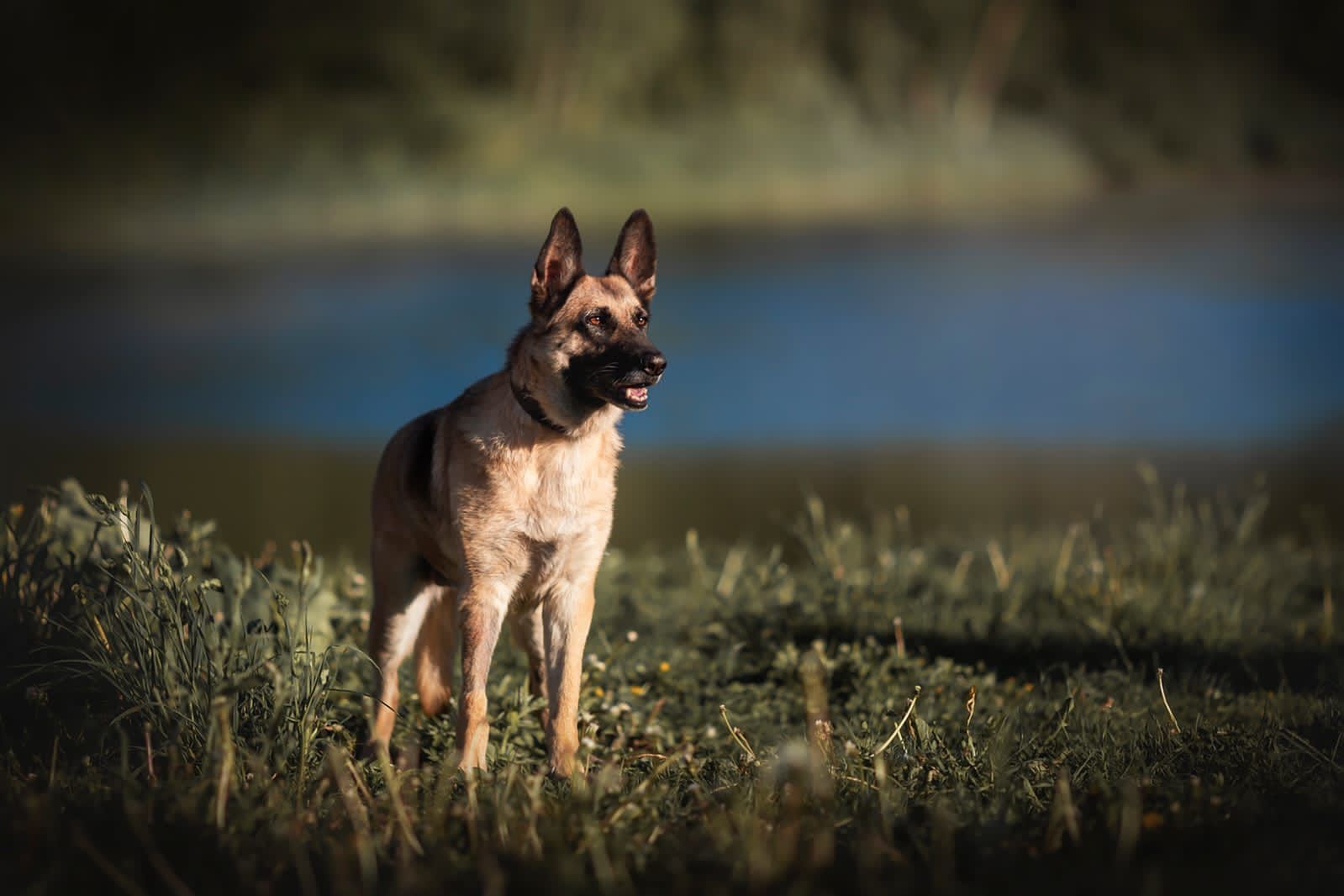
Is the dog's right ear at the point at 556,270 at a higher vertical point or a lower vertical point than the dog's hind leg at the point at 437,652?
higher

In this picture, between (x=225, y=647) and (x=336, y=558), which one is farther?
(x=336, y=558)

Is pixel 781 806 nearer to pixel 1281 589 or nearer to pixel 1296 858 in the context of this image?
pixel 1296 858

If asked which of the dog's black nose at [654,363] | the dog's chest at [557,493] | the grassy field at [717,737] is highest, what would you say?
the dog's black nose at [654,363]

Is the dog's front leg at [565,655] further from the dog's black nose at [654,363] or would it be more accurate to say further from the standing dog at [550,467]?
the dog's black nose at [654,363]

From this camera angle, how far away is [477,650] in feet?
14.7

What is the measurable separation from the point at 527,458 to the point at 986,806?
202 cm

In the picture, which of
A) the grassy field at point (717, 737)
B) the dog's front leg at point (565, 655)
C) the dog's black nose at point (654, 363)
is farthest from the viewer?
the dog's front leg at point (565, 655)

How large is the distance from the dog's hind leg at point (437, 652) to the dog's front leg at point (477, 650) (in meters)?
0.47

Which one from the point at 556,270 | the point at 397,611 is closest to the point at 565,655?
the point at 397,611

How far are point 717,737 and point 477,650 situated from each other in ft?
4.03

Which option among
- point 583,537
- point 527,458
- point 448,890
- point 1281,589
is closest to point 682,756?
point 583,537

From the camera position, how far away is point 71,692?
4.54 m

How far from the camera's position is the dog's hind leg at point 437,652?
16.1 ft

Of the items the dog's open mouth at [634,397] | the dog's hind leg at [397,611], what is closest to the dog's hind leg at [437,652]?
the dog's hind leg at [397,611]
